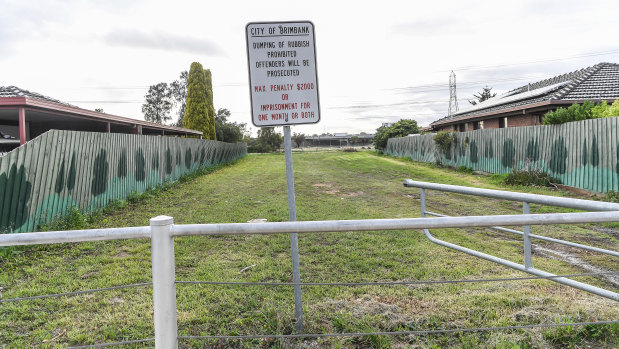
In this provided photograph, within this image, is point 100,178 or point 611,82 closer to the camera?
point 100,178

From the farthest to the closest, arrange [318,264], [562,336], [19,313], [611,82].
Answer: [611,82] → [318,264] → [19,313] → [562,336]

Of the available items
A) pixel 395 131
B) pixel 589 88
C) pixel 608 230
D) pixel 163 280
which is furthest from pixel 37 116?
pixel 395 131

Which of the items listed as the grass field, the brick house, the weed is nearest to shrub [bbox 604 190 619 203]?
the grass field

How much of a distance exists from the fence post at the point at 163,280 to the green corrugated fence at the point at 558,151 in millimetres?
11532

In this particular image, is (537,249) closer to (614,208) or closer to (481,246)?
(481,246)

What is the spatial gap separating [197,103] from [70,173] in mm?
26761

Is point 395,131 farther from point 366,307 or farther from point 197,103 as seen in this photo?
point 366,307

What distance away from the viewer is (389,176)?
17.2 meters

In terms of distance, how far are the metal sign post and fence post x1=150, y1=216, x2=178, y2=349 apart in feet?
4.00

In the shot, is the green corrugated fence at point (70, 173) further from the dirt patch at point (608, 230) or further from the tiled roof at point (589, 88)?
the tiled roof at point (589, 88)

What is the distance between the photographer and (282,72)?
3.05 meters

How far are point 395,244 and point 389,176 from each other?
11.5m

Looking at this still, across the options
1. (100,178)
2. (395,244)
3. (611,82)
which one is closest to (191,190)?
(100,178)

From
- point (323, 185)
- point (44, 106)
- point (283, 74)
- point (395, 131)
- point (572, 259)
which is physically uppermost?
point (395, 131)
